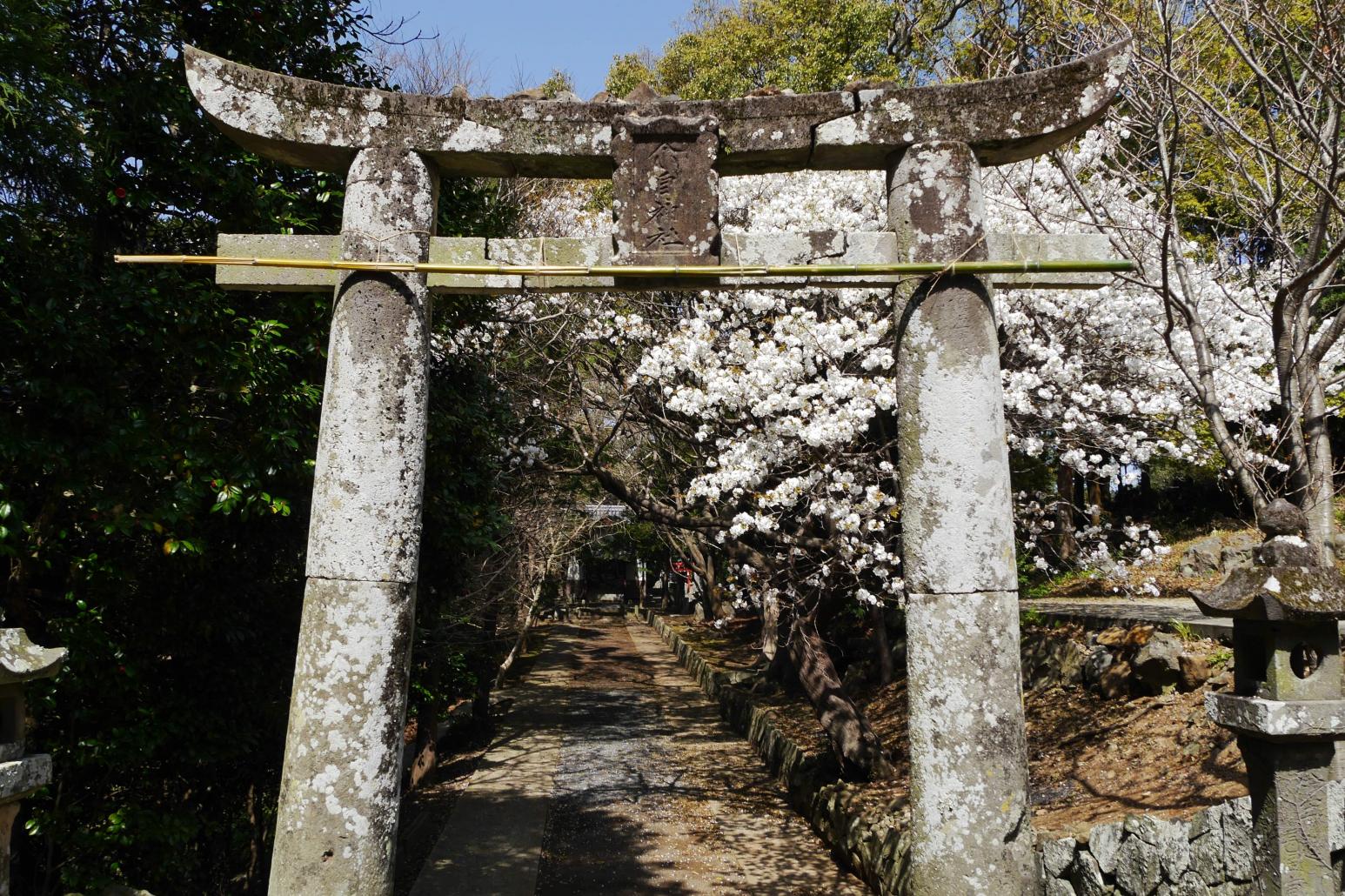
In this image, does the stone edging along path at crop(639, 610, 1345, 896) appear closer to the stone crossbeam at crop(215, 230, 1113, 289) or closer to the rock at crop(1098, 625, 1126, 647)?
the stone crossbeam at crop(215, 230, 1113, 289)

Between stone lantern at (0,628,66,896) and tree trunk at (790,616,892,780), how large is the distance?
294 inches

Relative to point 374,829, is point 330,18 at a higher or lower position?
higher

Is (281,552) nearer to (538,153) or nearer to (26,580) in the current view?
(26,580)

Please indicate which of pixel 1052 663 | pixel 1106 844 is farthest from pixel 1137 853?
pixel 1052 663

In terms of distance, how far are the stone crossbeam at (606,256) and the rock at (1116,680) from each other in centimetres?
676

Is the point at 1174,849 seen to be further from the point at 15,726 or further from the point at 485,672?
the point at 485,672

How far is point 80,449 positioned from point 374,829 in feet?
10.2

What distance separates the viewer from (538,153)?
4.17m

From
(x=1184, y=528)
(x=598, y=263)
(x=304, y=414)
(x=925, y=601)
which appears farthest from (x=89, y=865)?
(x=1184, y=528)

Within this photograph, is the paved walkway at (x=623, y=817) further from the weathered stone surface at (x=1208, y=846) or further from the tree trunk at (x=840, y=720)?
the weathered stone surface at (x=1208, y=846)

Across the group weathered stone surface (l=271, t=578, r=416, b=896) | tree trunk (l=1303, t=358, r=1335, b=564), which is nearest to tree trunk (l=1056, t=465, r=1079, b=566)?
tree trunk (l=1303, t=358, r=1335, b=564)

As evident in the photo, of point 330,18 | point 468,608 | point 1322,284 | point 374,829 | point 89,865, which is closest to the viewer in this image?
point 374,829

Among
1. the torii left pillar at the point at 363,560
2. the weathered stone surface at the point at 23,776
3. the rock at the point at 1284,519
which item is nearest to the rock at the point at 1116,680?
the rock at the point at 1284,519

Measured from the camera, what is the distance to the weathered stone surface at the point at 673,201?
409 cm
